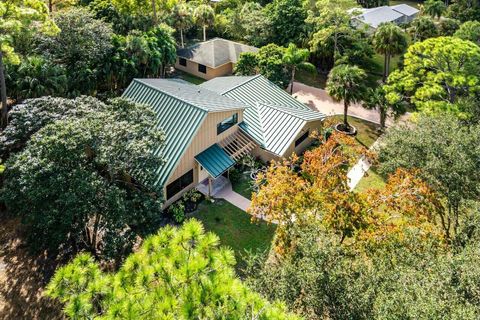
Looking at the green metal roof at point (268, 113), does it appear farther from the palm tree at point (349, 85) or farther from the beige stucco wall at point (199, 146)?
the palm tree at point (349, 85)

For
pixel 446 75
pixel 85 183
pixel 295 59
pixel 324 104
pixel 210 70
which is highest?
pixel 446 75

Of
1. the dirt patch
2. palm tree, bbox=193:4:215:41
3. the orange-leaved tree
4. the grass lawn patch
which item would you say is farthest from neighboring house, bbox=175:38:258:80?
the dirt patch

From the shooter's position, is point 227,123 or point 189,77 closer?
point 227,123

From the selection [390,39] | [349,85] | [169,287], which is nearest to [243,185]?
[349,85]

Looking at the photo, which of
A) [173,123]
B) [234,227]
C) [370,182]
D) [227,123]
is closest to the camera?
[234,227]

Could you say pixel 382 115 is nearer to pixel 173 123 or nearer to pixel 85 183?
pixel 173 123

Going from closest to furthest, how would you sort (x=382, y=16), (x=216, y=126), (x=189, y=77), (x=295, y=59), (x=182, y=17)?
(x=216, y=126)
(x=295, y=59)
(x=189, y=77)
(x=182, y=17)
(x=382, y=16)

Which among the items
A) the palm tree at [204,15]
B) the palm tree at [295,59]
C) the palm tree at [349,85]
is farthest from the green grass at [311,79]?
the palm tree at [204,15]
